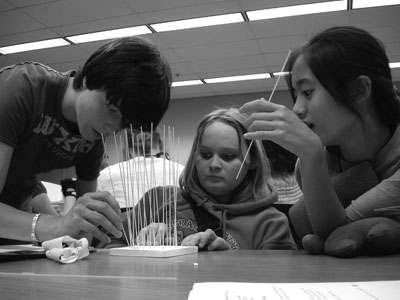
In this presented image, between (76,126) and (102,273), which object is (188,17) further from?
(102,273)

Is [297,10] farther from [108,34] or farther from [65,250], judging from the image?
[65,250]

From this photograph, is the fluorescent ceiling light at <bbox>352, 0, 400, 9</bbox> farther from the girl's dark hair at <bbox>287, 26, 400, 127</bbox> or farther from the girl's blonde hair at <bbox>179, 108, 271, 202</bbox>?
the girl's dark hair at <bbox>287, 26, 400, 127</bbox>

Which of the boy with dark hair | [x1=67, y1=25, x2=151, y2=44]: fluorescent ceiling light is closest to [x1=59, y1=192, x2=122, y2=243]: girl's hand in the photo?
the boy with dark hair

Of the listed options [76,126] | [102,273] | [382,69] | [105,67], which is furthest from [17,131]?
[382,69]

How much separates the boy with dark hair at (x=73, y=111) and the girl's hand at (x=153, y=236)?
0.09 m

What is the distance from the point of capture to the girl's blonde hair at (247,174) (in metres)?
1.34

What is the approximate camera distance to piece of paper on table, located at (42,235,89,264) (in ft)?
2.39

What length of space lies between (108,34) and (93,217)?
393cm

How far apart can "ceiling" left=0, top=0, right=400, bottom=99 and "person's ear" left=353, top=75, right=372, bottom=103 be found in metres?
2.71

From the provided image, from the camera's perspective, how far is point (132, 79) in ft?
3.43

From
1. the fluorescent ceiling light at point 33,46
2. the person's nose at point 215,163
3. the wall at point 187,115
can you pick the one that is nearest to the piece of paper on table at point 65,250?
the person's nose at point 215,163

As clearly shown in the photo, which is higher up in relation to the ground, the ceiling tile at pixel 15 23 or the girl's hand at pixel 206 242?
the ceiling tile at pixel 15 23

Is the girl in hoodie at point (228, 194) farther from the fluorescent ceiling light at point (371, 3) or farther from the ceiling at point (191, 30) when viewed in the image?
the fluorescent ceiling light at point (371, 3)

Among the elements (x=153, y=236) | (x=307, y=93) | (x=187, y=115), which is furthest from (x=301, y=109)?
(x=187, y=115)
